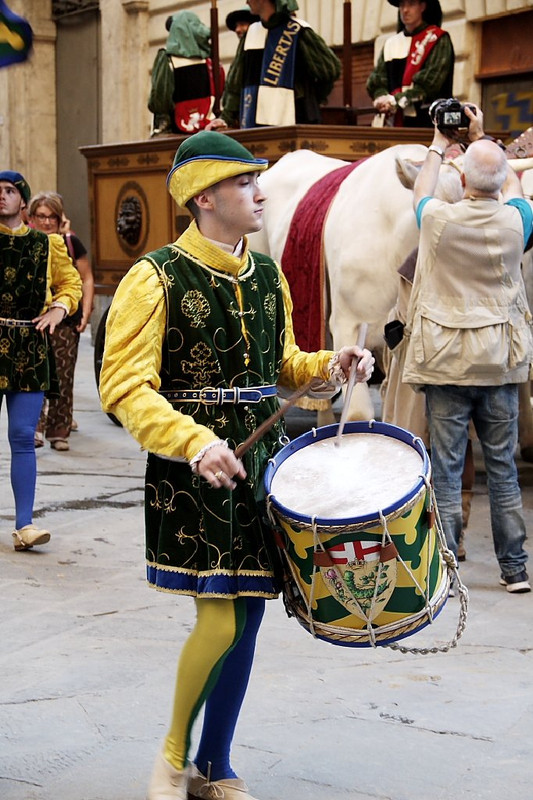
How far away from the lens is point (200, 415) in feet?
10.2

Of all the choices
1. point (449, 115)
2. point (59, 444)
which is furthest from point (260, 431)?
point (59, 444)

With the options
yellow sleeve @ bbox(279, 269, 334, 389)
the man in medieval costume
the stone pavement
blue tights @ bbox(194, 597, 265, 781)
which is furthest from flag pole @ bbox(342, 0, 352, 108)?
blue tights @ bbox(194, 597, 265, 781)

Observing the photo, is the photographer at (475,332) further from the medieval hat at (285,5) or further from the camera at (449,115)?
the medieval hat at (285,5)

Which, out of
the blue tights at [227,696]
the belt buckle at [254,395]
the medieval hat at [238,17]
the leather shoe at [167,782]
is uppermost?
the medieval hat at [238,17]

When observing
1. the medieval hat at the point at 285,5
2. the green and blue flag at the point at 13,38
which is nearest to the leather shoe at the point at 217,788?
the green and blue flag at the point at 13,38

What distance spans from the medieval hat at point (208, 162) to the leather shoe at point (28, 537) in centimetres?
319

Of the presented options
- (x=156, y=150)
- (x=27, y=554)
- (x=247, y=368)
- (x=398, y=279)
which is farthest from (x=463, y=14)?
(x=247, y=368)

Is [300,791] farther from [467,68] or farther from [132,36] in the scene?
[132,36]

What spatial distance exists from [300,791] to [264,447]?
3.06 feet

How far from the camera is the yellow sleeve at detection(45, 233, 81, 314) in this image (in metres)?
6.31

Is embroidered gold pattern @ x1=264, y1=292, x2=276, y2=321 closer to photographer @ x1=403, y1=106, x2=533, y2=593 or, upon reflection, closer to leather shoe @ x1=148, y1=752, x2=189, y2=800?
leather shoe @ x1=148, y1=752, x2=189, y2=800

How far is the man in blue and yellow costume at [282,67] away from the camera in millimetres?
9422

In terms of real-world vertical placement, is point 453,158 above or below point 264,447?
above

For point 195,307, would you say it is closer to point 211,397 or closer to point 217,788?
point 211,397
